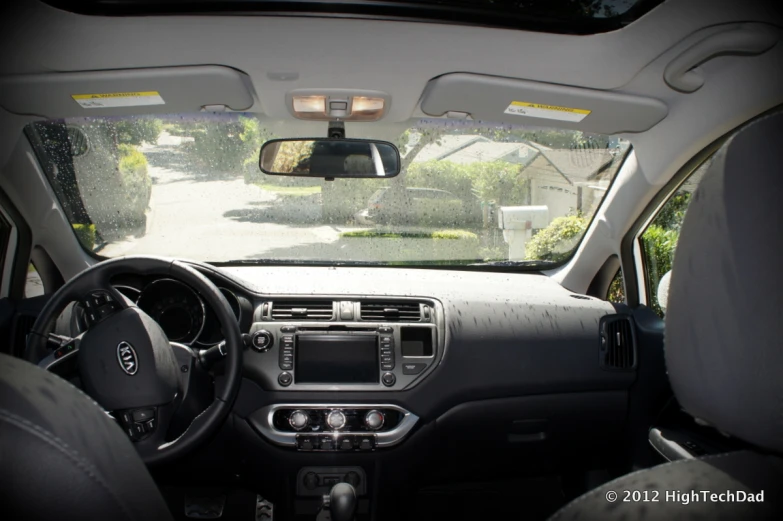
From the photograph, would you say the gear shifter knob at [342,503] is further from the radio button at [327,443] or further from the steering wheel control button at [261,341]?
the steering wheel control button at [261,341]

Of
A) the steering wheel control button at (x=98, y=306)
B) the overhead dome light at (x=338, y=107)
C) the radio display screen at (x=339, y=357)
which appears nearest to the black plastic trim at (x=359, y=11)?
the overhead dome light at (x=338, y=107)

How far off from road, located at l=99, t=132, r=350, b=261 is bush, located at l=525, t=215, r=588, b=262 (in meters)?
1.26

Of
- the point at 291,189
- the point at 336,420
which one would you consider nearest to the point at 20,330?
the point at 291,189

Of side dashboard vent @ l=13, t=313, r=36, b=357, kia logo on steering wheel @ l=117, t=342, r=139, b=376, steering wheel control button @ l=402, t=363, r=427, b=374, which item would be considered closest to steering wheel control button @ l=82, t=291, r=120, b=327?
kia logo on steering wheel @ l=117, t=342, r=139, b=376

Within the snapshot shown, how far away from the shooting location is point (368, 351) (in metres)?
3.19

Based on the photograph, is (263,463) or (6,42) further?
(263,463)

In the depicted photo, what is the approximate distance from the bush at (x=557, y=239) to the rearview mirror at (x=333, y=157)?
1130mm

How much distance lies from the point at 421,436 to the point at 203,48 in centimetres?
218

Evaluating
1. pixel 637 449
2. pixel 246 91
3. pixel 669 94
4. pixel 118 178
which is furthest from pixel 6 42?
pixel 637 449

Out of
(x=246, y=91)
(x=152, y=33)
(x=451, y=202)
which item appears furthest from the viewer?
(x=451, y=202)

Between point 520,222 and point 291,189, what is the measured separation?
4.74ft

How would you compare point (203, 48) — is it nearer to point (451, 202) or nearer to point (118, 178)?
point (118, 178)

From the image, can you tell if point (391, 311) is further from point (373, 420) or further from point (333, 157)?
point (333, 157)

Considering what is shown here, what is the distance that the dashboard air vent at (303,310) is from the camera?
3240 millimetres
